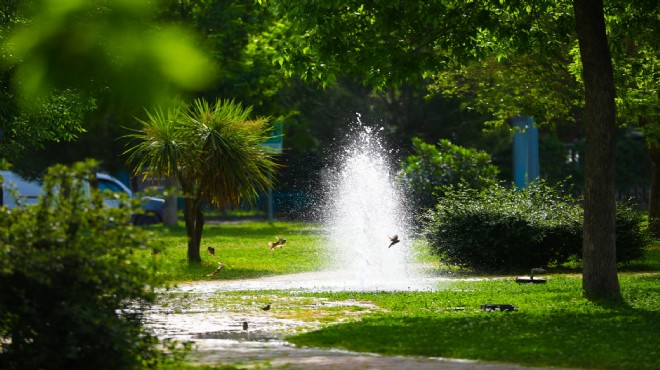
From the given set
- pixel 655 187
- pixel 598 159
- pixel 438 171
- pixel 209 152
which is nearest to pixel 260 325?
pixel 598 159

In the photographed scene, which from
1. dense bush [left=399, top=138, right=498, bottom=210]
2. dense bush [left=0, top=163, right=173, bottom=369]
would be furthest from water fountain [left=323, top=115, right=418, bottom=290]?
dense bush [left=0, top=163, right=173, bottom=369]

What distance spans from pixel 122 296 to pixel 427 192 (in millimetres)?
26284

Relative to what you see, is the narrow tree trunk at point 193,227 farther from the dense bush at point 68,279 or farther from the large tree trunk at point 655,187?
the dense bush at point 68,279

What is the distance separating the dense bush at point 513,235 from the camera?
23.2 metres

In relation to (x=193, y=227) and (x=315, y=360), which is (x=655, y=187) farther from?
(x=315, y=360)

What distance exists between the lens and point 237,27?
43.9 m

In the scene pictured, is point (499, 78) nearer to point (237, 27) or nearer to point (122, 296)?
point (237, 27)

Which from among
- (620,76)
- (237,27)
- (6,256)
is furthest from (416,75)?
(237,27)

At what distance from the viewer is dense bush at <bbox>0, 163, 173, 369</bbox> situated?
924 cm

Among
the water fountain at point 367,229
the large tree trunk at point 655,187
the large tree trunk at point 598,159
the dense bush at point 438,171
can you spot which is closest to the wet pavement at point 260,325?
the water fountain at point 367,229

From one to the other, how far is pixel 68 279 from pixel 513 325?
5.44 meters

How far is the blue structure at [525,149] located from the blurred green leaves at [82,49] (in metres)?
10.6

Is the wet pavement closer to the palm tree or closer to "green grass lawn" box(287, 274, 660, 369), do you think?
"green grass lawn" box(287, 274, 660, 369)

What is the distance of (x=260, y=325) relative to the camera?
13.8 meters
